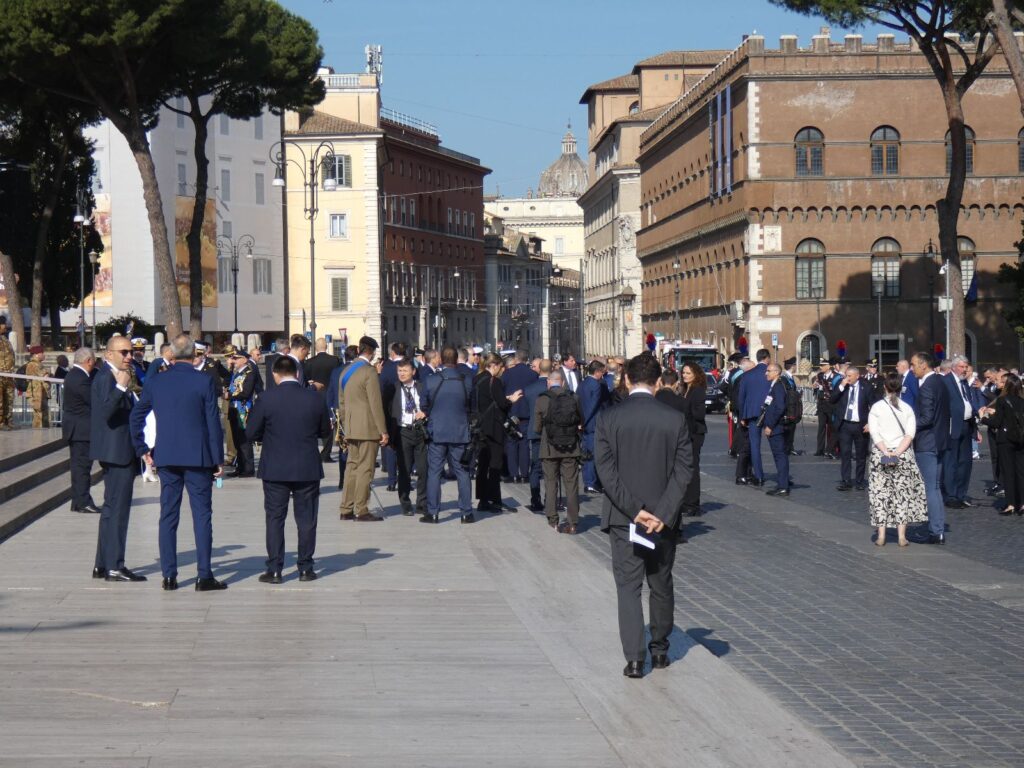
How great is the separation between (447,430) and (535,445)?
270 cm

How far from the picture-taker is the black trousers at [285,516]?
11945mm

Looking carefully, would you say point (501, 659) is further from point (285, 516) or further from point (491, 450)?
point (491, 450)

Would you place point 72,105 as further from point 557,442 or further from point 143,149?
point 557,442

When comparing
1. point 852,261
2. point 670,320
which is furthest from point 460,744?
point 670,320

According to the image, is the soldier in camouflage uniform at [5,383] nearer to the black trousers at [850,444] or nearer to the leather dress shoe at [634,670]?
the black trousers at [850,444]

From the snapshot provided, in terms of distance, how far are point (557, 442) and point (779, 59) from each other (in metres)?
55.2

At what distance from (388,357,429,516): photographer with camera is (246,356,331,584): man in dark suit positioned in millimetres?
5505

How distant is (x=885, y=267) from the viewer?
226ft

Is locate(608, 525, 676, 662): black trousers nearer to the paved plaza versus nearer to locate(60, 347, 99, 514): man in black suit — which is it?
the paved plaza

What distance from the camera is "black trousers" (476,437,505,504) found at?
1838 centimetres

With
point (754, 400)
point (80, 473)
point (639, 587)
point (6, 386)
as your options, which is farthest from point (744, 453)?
point (639, 587)

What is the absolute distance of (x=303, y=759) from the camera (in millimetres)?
6730

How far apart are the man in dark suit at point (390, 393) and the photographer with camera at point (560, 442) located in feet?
6.72

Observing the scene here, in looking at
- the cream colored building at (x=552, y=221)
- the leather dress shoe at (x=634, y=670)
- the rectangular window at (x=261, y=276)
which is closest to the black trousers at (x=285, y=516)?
the leather dress shoe at (x=634, y=670)
